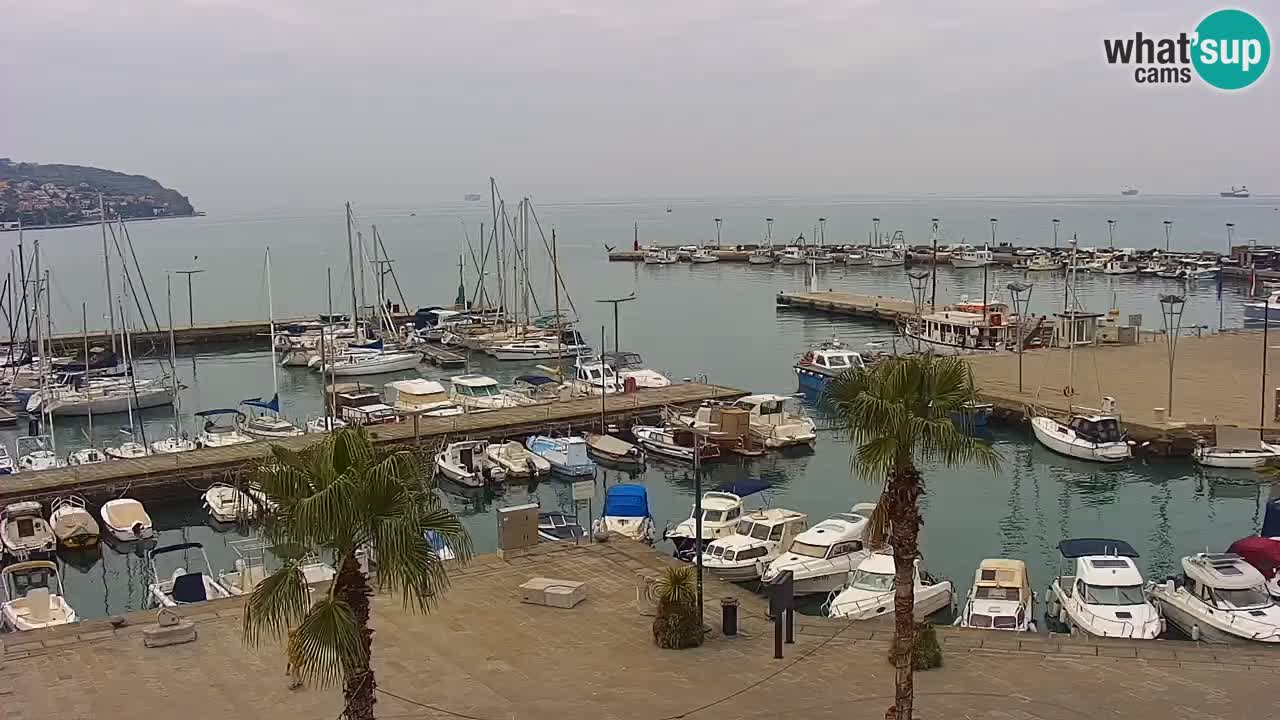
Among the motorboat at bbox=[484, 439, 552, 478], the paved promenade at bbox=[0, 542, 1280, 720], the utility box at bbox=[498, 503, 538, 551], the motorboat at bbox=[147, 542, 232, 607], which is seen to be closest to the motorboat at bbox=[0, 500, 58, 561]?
the motorboat at bbox=[147, 542, 232, 607]

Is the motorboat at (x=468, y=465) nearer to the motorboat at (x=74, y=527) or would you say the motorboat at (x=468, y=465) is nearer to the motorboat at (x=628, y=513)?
the motorboat at (x=628, y=513)

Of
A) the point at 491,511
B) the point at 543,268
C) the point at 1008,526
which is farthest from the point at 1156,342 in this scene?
the point at 543,268

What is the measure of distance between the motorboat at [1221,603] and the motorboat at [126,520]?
28.2m

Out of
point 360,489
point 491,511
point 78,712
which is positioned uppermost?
point 360,489

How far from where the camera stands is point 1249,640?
21500 mm

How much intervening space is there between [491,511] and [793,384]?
27304mm

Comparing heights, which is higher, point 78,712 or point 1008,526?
point 78,712

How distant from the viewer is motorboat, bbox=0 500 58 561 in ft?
107

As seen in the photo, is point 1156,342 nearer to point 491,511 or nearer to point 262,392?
point 491,511

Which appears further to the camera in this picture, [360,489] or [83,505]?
[83,505]

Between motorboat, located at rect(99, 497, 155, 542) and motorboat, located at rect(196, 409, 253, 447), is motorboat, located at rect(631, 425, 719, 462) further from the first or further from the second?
motorboat, located at rect(99, 497, 155, 542)

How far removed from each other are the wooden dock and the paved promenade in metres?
13.7

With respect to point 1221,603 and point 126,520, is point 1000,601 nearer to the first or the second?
point 1221,603

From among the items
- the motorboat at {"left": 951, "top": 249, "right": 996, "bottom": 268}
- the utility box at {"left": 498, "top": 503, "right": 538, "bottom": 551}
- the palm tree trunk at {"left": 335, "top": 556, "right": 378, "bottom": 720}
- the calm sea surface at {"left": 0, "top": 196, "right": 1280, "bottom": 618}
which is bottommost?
the calm sea surface at {"left": 0, "top": 196, "right": 1280, "bottom": 618}
